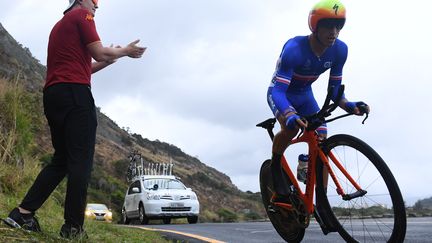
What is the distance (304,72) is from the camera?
4.75 metres

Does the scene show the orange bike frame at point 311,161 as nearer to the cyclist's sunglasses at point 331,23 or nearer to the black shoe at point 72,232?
the cyclist's sunglasses at point 331,23

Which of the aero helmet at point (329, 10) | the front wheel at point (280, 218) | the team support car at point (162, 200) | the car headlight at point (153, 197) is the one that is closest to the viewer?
the aero helmet at point (329, 10)

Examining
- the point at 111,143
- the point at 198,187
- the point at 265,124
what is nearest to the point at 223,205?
the point at 198,187

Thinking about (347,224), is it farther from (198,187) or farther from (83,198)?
(198,187)

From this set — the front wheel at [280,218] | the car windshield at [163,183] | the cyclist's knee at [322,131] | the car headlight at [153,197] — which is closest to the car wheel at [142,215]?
the car headlight at [153,197]

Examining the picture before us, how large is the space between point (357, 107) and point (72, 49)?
2.31 m

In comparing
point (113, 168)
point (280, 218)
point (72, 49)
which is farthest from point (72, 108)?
point (113, 168)

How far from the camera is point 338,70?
4824mm

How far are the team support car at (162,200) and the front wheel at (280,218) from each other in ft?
40.3

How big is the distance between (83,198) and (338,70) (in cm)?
240

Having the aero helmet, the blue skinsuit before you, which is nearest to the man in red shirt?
the blue skinsuit

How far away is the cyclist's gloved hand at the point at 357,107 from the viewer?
4.41m

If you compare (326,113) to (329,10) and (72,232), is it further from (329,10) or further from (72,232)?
(72,232)

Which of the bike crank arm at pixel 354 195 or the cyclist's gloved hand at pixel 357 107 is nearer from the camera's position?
the bike crank arm at pixel 354 195
